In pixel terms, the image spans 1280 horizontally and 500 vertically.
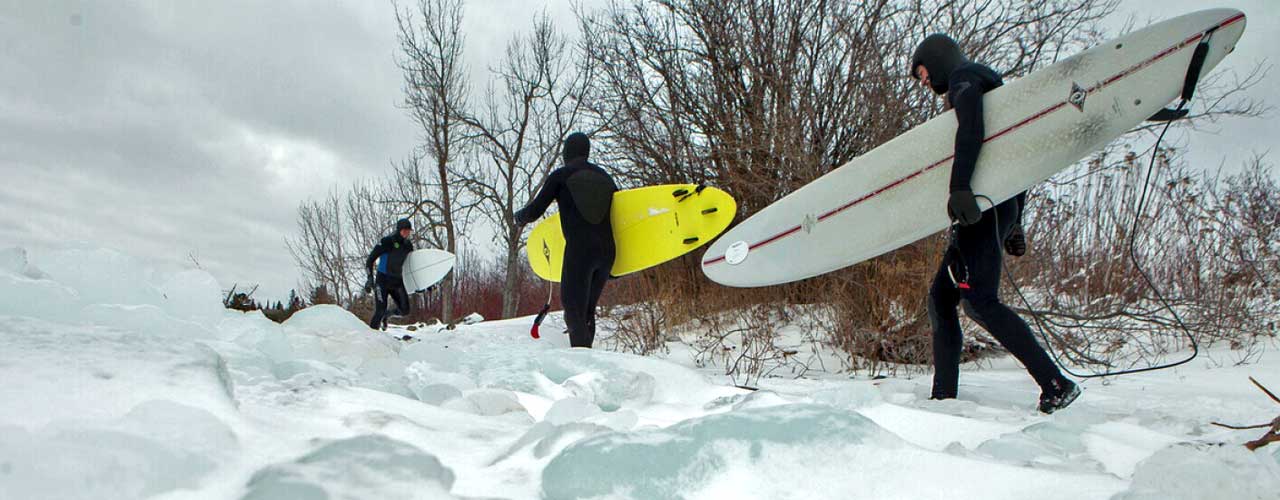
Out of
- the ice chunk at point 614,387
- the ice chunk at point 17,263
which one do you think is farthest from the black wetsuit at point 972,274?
the ice chunk at point 17,263

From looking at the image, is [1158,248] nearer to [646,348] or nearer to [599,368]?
[646,348]

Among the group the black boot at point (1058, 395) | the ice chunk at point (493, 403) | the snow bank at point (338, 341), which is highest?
the snow bank at point (338, 341)

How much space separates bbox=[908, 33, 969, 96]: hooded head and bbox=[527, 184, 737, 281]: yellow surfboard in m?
1.89

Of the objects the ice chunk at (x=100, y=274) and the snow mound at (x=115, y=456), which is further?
the ice chunk at (x=100, y=274)

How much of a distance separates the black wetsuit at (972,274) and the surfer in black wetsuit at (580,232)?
2.01m

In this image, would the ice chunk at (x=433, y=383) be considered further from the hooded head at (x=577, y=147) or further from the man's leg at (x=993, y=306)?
the hooded head at (x=577, y=147)

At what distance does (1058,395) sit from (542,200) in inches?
112

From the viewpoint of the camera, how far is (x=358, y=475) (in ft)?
2.72

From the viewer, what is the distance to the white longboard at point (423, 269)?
359 inches

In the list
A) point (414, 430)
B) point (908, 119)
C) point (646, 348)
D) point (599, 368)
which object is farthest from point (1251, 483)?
point (908, 119)

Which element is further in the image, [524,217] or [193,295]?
[524,217]

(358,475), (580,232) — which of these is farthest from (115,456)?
(580,232)

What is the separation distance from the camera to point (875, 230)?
9.71 ft

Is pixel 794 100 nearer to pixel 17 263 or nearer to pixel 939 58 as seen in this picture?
pixel 939 58
